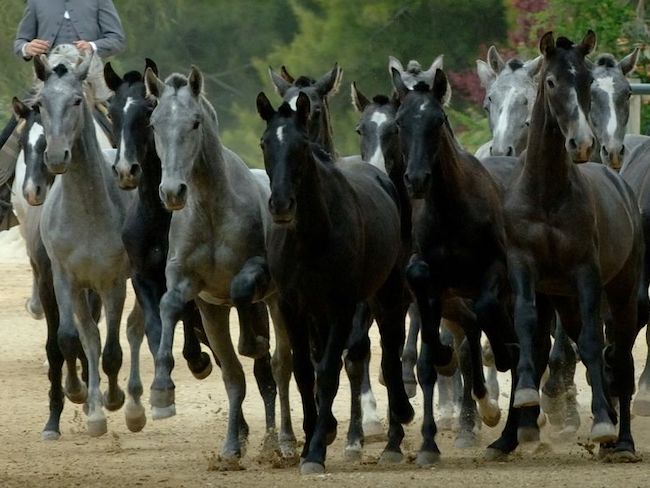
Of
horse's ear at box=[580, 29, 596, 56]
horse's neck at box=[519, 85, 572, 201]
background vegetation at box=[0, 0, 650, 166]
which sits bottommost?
horse's neck at box=[519, 85, 572, 201]

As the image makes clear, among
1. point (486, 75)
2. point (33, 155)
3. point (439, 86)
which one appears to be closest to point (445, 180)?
point (439, 86)

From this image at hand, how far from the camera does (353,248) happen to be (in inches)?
412

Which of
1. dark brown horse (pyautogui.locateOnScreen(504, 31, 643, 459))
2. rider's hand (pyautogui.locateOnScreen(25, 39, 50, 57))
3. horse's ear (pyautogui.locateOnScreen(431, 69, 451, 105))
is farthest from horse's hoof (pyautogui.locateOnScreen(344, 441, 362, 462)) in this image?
rider's hand (pyautogui.locateOnScreen(25, 39, 50, 57))

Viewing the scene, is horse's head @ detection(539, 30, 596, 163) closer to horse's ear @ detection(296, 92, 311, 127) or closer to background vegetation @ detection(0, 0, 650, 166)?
horse's ear @ detection(296, 92, 311, 127)

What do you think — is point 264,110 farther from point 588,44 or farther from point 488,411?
point 488,411

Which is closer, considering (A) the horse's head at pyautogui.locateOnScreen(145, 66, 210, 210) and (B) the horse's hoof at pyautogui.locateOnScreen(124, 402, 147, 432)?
(A) the horse's head at pyautogui.locateOnScreen(145, 66, 210, 210)

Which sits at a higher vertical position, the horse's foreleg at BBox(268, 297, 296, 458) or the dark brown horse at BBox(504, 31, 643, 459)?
the dark brown horse at BBox(504, 31, 643, 459)

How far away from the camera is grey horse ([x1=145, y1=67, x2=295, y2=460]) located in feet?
35.2

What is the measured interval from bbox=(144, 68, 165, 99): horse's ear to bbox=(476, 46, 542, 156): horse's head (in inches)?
123

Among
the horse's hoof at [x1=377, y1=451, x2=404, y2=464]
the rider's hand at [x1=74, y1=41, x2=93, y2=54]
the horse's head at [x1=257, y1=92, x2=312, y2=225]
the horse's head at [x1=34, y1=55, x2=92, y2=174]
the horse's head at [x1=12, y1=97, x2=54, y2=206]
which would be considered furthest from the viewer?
the rider's hand at [x1=74, y1=41, x2=93, y2=54]

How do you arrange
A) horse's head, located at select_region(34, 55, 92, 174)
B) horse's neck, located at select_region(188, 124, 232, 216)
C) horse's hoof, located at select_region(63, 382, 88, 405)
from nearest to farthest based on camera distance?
horse's neck, located at select_region(188, 124, 232, 216), horse's head, located at select_region(34, 55, 92, 174), horse's hoof, located at select_region(63, 382, 88, 405)

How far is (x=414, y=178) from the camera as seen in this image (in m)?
10.2

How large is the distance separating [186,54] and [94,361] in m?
26.0

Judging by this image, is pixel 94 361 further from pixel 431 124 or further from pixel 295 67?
pixel 295 67
